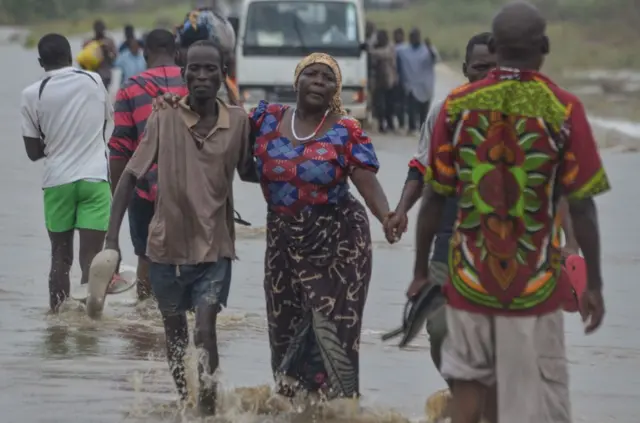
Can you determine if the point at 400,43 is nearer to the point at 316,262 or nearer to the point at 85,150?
the point at 85,150

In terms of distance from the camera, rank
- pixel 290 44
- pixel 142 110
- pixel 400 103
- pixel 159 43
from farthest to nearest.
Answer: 1. pixel 400 103
2. pixel 290 44
3. pixel 159 43
4. pixel 142 110

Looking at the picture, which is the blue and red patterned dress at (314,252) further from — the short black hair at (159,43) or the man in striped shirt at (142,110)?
the short black hair at (159,43)

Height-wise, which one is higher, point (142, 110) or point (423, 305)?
point (142, 110)

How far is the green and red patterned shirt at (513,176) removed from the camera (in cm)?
501

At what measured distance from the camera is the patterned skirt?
6672mm

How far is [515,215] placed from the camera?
16.5 ft

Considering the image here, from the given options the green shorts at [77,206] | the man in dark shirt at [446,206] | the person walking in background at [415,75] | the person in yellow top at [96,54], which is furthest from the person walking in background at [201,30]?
the person walking in background at [415,75]

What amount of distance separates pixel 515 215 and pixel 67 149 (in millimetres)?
4582

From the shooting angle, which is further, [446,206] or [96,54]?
[96,54]

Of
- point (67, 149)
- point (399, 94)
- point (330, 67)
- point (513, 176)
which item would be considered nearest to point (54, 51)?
point (67, 149)

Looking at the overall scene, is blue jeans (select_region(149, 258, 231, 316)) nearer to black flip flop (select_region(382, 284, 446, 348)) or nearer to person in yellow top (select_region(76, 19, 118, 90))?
black flip flop (select_region(382, 284, 446, 348))

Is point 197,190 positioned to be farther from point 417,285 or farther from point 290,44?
point 290,44

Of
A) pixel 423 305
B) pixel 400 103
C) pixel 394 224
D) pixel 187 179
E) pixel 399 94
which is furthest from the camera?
pixel 400 103

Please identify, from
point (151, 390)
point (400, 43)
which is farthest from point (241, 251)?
point (400, 43)
